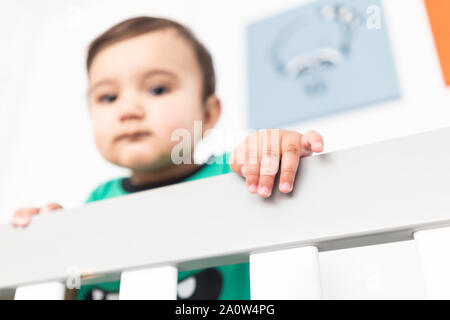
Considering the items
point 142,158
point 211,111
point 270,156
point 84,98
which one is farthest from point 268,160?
point 84,98

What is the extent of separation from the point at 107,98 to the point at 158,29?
0.18 m

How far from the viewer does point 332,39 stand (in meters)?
0.86

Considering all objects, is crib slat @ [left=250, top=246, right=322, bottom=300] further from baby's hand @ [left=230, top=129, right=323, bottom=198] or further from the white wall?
the white wall

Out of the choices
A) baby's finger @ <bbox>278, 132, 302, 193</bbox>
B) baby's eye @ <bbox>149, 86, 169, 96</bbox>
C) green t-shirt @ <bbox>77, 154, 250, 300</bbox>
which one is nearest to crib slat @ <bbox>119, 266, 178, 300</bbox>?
baby's finger @ <bbox>278, 132, 302, 193</bbox>

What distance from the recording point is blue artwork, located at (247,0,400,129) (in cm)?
79

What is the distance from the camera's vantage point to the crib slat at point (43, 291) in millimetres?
344

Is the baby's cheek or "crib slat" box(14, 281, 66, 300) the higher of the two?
the baby's cheek

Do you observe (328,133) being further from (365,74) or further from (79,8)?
(79,8)

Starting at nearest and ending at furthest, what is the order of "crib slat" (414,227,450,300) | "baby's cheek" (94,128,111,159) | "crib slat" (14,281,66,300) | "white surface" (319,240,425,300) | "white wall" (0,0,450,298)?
"crib slat" (414,227,450,300) → "crib slat" (14,281,66,300) → "white surface" (319,240,425,300) → "white wall" (0,0,450,298) → "baby's cheek" (94,128,111,159)

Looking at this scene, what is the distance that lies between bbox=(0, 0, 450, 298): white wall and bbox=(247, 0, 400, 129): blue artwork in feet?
0.08

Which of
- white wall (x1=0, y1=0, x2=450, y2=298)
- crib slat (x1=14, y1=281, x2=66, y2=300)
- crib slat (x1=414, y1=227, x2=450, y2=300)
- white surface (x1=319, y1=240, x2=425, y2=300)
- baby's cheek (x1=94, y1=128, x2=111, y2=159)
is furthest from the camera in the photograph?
baby's cheek (x1=94, y1=128, x2=111, y2=159)

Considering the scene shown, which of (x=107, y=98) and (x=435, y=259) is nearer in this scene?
(x=435, y=259)

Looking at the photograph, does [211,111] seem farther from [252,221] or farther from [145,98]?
[252,221]

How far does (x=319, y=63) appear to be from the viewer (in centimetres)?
86
